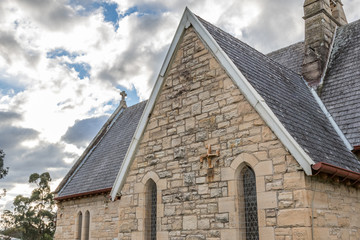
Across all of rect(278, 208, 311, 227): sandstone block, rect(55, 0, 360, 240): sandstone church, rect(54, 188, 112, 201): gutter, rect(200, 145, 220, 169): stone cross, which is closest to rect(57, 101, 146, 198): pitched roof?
rect(54, 188, 112, 201): gutter

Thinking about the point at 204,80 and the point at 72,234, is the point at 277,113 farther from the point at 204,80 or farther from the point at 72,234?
the point at 72,234

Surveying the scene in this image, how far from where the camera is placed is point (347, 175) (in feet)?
22.5

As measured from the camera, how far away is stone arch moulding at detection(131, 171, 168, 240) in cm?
849

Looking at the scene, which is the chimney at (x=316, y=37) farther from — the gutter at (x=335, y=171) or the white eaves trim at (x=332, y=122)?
the gutter at (x=335, y=171)

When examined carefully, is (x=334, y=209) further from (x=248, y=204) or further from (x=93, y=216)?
(x=93, y=216)

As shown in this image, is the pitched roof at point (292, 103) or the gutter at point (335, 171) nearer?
the gutter at point (335, 171)

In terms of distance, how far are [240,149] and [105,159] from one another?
10.6 meters

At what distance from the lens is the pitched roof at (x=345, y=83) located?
8.90m

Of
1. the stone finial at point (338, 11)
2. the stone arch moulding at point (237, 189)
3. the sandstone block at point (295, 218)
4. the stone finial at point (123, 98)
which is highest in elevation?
the stone finial at point (338, 11)

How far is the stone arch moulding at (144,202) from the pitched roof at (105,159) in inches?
206

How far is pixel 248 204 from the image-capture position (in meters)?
7.20

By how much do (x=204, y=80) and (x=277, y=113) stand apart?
6.52 ft

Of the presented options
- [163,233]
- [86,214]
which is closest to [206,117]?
A: [163,233]

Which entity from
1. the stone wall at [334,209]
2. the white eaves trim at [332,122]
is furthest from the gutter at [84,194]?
the stone wall at [334,209]
